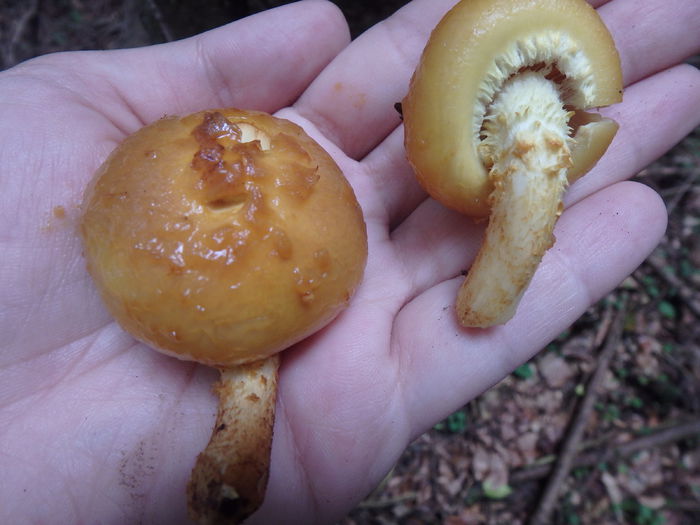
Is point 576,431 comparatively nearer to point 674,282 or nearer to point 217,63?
point 674,282

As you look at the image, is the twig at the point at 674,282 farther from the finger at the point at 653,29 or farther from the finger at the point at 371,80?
the finger at the point at 371,80

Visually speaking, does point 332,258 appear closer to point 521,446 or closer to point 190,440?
point 190,440

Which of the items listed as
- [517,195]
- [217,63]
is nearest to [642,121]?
[517,195]

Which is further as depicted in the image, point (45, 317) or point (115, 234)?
point (45, 317)

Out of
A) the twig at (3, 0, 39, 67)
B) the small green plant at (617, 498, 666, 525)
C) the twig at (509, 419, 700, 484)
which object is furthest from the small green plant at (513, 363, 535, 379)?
the twig at (3, 0, 39, 67)

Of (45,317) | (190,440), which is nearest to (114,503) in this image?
(190,440)
